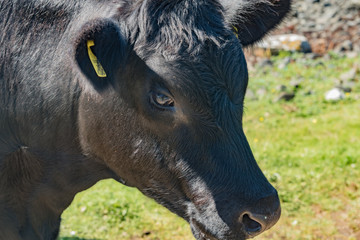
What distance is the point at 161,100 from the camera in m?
3.01

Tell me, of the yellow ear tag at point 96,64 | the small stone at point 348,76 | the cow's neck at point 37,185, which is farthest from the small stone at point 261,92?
the yellow ear tag at point 96,64

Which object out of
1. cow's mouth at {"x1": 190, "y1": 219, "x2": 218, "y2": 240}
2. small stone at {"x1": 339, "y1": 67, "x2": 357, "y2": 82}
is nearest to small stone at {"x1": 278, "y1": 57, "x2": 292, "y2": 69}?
small stone at {"x1": 339, "y1": 67, "x2": 357, "y2": 82}

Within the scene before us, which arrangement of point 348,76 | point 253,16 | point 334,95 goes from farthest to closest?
point 348,76 < point 334,95 < point 253,16

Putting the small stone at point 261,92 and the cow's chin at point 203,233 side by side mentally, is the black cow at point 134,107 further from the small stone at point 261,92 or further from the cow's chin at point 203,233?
the small stone at point 261,92

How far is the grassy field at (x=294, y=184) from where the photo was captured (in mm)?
5836

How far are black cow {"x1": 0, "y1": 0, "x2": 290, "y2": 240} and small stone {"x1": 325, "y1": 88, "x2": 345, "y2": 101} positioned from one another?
6346 mm

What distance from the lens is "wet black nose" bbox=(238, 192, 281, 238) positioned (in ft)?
9.61

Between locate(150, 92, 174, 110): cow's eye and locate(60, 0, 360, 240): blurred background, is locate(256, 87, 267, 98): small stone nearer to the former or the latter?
locate(60, 0, 360, 240): blurred background

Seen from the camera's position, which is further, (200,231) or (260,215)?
(200,231)

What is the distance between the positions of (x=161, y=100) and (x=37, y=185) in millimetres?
1074

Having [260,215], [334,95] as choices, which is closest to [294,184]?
[334,95]

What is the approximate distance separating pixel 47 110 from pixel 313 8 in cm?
1273

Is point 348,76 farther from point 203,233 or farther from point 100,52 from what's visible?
point 100,52

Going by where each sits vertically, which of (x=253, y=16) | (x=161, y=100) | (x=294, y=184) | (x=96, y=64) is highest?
(x=96, y=64)
